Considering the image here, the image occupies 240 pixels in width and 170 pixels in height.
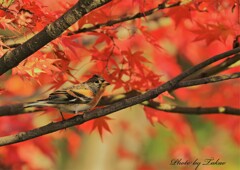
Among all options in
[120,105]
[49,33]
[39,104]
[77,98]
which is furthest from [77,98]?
[49,33]

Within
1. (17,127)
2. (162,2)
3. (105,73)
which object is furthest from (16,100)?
(162,2)

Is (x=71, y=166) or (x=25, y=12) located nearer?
(x=25, y=12)

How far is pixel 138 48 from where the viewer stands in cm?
909

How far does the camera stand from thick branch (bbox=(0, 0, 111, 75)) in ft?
10.5

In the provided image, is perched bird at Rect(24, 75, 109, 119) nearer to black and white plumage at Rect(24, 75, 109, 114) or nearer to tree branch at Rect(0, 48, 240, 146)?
black and white plumage at Rect(24, 75, 109, 114)

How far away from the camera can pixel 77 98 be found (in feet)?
15.1

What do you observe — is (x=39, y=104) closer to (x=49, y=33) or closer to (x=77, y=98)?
(x=77, y=98)

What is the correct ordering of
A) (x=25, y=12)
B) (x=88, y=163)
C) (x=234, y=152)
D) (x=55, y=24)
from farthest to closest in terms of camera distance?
(x=234, y=152)
(x=88, y=163)
(x=25, y=12)
(x=55, y=24)

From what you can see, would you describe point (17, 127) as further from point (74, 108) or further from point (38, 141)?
point (74, 108)

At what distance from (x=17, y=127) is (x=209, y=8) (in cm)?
307

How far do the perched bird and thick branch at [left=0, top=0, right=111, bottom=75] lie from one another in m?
0.91

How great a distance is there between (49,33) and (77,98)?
1325mm

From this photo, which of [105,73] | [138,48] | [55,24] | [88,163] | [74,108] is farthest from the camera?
[88,163]

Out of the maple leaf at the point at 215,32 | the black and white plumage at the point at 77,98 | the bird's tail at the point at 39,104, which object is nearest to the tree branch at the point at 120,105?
the bird's tail at the point at 39,104
